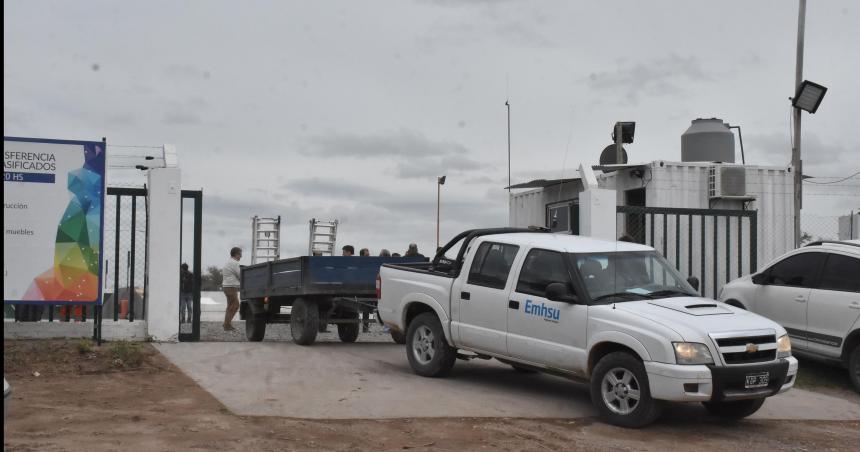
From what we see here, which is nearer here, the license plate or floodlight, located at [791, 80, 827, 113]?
the license plate

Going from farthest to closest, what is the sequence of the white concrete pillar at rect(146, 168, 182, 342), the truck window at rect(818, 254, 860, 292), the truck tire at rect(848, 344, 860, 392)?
the white concrete pillar at rect(146, 168, 182, 342)
the truck window at rect(818, 254, 860, 292)
the truck tire at rect(848, 344, 860, 392)

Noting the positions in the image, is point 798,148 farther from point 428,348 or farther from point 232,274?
point 232,274

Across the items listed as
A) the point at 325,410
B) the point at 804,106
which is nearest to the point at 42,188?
the point at 325,410

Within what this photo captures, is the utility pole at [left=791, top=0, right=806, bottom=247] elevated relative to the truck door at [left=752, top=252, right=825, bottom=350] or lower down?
elevated

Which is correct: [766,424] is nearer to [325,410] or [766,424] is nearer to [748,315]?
[748,315]

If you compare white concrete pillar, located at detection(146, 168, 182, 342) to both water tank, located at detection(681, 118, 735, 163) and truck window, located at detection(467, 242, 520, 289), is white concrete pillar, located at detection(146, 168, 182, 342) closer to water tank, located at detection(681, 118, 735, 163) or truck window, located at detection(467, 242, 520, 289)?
truck window, located at detection(467, 242, 520, 289)

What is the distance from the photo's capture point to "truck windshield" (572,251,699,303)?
9312mm

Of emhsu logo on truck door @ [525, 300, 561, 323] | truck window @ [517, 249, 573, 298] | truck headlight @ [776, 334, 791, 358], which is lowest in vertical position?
truck headlight @ [776, 334, 791, 358]

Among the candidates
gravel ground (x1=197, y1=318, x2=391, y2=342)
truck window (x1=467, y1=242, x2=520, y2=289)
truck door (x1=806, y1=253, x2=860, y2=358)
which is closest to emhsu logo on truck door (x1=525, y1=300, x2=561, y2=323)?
truck window (x1=467, y1=242, x2=520, y2=289)

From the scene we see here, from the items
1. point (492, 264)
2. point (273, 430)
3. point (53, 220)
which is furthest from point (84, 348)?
point (492, 264)

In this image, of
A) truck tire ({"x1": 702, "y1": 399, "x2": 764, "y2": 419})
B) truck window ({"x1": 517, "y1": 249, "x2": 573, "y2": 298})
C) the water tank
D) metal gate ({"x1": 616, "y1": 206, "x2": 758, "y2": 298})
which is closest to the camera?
truck tire ({"x1": 702, "y1": 399, "x2": 764, "y2": 419})

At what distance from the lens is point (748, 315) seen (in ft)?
29.5

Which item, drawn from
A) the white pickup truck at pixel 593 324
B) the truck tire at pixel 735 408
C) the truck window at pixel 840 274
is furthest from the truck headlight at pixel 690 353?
the truck window at pixel 840 274

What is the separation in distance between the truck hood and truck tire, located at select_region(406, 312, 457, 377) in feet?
8.55
